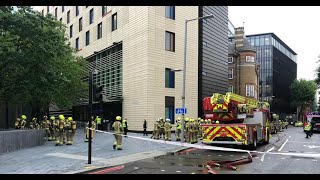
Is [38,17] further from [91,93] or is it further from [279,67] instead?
[279,67]

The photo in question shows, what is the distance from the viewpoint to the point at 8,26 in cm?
1909

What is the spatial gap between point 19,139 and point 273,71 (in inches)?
3299

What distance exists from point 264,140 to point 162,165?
11722mm

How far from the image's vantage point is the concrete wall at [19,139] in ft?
53.4

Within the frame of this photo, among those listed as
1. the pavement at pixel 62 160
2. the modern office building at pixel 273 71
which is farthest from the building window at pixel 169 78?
the modern office building at pixel 273 71

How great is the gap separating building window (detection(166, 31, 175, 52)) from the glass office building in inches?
2308

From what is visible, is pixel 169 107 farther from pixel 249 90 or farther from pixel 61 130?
pixel 249 90

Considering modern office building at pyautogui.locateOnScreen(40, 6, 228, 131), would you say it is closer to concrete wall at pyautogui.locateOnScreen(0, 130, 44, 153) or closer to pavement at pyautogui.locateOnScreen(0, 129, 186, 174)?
concrete wall at pyautogui.locateOnScreen(0, 130, 44, 153)

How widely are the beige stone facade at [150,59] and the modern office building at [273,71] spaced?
57087 millimetres

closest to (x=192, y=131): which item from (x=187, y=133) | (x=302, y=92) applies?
(x=187, y=133)

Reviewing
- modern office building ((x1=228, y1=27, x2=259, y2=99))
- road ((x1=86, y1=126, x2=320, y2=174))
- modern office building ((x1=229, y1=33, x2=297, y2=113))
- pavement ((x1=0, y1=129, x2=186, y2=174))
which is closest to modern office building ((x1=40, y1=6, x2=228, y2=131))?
pavement ((x1=0, y1=129, x2=186, y2=174))

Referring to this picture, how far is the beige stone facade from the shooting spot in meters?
31.4

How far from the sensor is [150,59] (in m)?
31.4

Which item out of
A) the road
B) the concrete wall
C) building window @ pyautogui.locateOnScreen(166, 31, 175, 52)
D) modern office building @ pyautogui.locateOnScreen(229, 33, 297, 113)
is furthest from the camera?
modern office building @ pyautogui.locateOnScreen(229, 33, 297, 113)
